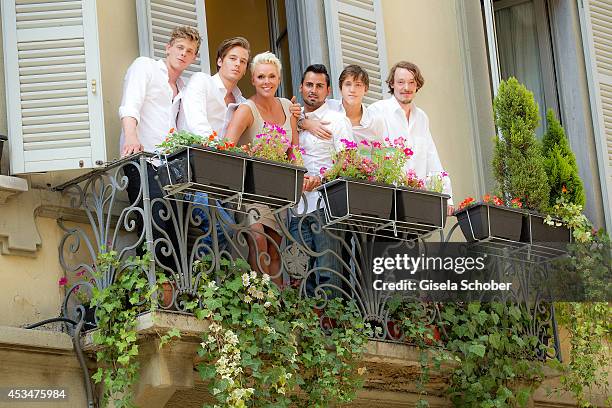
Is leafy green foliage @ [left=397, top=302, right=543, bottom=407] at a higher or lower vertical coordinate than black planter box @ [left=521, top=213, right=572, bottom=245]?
lower

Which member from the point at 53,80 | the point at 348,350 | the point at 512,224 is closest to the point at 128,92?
the point at 53,80

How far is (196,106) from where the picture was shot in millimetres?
8789

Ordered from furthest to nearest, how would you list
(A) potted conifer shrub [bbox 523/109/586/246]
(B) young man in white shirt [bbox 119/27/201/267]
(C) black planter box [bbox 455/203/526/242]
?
(A) potted conifer shrub [bbox 523/109/586/246] → (C) black planter box [bbox 455/203/526/242] → (B) young man in white shirt [bbox 119/27/201/267]

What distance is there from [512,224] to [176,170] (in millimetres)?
2608

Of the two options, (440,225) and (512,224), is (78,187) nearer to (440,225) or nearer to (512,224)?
(440,225)

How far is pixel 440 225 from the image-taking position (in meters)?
9.21

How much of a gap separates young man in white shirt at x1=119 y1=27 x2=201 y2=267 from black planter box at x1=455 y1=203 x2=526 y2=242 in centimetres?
201

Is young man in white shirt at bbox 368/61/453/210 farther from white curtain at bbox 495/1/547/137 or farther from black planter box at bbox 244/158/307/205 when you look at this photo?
white curtain at bbox 495/1/547/137

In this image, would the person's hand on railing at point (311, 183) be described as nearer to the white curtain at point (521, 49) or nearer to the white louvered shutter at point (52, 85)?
the white louvered shutter at point (52, 85)

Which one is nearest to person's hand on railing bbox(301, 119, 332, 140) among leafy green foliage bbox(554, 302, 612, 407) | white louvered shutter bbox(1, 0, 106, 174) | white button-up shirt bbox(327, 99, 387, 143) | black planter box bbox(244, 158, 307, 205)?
white button-up shirt bbox(327, 99, 387, 143)

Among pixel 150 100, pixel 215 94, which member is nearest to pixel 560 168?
pixel 215 94

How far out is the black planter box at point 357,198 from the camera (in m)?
8.80

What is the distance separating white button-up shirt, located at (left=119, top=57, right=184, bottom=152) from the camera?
28.3ft

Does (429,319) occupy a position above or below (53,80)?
below
